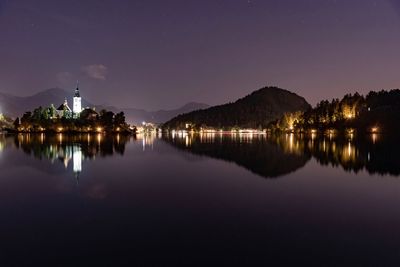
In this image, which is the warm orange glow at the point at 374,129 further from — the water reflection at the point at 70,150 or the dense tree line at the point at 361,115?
the water reflection at the point at 70,150

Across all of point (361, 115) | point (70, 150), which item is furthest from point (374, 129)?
point (70, 150)

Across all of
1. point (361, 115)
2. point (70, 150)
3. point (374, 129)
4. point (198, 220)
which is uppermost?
point (361, 115)

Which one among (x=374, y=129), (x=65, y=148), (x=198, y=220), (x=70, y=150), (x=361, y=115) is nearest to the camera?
(x=198, y=220)

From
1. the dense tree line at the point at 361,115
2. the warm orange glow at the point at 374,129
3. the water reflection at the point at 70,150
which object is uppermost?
the dense tree line at the point at 361,115

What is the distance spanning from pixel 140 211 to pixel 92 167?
2161 cm

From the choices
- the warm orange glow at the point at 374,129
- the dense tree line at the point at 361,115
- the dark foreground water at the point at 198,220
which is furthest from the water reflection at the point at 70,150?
the warm orange glow at the point at 374,129

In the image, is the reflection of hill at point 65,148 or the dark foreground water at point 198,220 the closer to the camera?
the dark foreground water at point 198,220

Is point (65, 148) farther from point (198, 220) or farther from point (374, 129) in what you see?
point (374, 129)

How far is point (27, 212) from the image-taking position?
19.6m

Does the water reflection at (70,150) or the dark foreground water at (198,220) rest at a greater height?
→ the water reflection at (70,150)

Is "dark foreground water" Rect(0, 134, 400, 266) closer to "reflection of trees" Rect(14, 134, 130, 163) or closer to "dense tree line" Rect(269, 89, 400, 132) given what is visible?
"reflection of trees" Rect(14, 134, 130, 163)

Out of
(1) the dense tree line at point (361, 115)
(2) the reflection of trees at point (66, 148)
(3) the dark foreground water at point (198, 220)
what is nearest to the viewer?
(3) the dark foreground water at point (198, 220)

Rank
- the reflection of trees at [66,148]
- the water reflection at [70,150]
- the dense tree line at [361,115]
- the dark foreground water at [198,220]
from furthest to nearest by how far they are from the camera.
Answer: the dense tree line at [361,115] < the reflection of trees at [66,148] < the water reflection at [70,150] < the dark foreground water at [198,220]

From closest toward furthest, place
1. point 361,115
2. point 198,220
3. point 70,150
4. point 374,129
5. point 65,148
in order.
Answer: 1. point 198,220
2. point 70,150
3. point 65,148
4. point 374,129
5. point 361,115
